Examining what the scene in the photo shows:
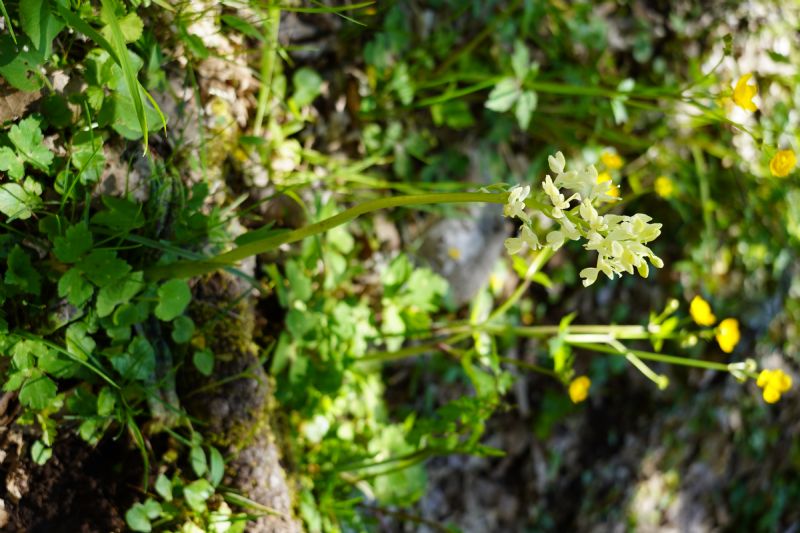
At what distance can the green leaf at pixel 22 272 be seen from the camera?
1.04 m

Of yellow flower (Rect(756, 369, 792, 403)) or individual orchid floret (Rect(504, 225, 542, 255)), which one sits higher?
individual orchid floret (Rect(504, 225, 542, 255))

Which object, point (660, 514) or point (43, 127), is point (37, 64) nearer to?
point (43, 127)

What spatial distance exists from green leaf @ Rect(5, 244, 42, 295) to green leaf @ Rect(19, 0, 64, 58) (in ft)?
0.96

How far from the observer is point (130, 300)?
1.18 m

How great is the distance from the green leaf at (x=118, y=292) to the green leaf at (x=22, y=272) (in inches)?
3.6

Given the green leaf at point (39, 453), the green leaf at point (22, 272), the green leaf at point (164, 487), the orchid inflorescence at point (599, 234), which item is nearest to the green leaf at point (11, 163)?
the green leaf at point (22, 272)

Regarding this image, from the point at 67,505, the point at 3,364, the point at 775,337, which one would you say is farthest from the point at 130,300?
the point at 775,337

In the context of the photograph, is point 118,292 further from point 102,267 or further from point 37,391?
point 37,391

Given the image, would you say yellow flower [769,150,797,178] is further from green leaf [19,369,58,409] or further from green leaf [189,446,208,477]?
green leaf [19,369,58,409]

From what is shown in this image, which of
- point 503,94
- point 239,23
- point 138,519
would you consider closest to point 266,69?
point 239,23

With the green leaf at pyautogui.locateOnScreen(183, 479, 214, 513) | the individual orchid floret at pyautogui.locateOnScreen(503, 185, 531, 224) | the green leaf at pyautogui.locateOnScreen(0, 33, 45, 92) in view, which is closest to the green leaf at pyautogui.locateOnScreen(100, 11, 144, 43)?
the green leaf at pyautogui.locateOnScreen(0, 33, 45, 92)

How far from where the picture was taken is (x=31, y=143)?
105 cm

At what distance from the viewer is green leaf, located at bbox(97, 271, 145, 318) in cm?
111

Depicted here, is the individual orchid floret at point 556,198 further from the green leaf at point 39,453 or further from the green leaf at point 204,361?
the green leaf at point 39,453
